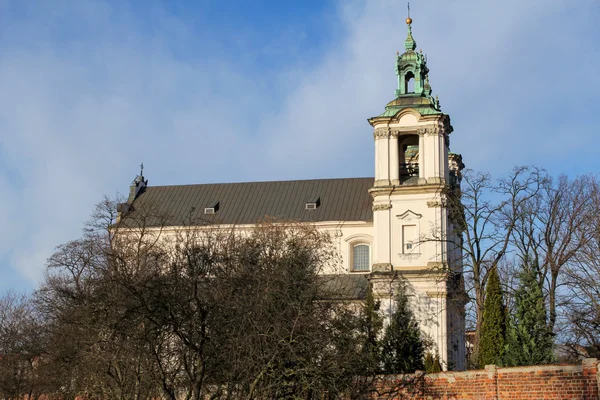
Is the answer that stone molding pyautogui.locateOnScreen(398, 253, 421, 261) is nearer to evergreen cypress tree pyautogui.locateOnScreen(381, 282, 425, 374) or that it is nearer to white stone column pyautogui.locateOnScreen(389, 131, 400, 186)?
evergreen cypress tree pyautogui.locateOnScreen(381, 282, 425, 374)

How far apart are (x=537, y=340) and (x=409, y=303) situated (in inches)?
492

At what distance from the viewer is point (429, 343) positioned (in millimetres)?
37406

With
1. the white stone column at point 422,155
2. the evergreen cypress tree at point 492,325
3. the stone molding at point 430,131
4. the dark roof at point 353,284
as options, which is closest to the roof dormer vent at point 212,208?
the dark roof at point 353,284

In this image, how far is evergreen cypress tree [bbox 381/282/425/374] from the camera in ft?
113

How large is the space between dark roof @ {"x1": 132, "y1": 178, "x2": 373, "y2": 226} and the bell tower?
230 centimetres

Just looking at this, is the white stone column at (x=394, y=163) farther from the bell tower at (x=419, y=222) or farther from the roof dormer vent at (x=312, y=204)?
the roof dormer vent at (x=312, y=204)

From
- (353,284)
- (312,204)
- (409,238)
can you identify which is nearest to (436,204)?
(409,238)

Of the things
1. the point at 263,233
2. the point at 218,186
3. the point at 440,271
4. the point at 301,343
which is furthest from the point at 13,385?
the point at 301,343

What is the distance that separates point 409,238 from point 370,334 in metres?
10.6

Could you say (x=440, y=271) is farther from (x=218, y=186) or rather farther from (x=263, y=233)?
(x=218, y=186)

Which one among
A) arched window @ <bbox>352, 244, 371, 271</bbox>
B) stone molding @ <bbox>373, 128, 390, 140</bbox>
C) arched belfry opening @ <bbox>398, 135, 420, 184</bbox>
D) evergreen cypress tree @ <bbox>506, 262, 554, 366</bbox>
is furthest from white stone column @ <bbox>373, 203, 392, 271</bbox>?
evergreen cypress tree @ <bbox>506, 262, 554, 366</bbox>

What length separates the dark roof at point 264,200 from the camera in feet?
149

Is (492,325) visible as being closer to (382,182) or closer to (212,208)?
(382,182)

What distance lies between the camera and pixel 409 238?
140ft
